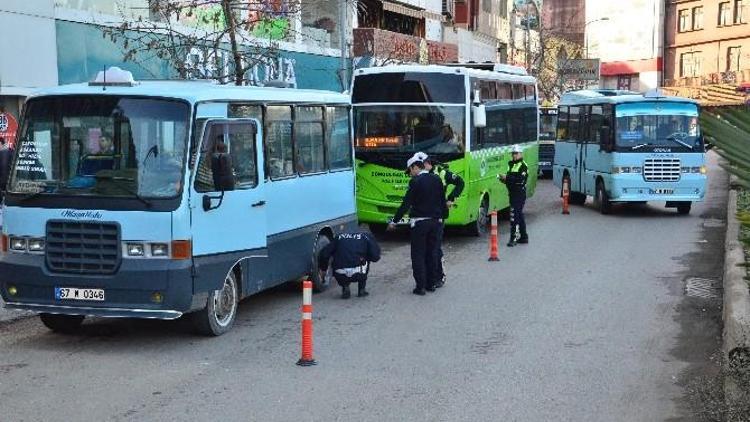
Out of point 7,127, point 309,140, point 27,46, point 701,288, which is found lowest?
point 701,288

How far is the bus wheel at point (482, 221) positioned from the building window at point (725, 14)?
208 ft

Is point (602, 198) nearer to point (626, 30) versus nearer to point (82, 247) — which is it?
point (82, 247)

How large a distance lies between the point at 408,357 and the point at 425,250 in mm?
3699

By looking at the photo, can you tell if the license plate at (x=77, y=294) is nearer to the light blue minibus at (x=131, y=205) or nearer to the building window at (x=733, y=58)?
the light blue minibus at (x=131, y=205)

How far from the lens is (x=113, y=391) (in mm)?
7523

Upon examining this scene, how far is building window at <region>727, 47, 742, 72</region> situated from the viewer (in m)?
74.3

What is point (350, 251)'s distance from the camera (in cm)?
1182

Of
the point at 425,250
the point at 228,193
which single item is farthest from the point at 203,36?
the point at 228,193

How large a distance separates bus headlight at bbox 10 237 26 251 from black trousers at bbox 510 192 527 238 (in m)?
9.95

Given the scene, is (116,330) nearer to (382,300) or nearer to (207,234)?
(207,234)

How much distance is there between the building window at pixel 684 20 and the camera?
80.5m

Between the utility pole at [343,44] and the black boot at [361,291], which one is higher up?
the utility pole at [343,44]

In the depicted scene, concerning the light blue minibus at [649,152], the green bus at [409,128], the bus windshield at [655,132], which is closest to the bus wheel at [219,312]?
the green bus at [409,128]

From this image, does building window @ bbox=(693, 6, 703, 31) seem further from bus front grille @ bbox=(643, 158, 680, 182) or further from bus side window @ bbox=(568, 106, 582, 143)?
bus front grille @ bbox=(643, 158, 680, 182)
